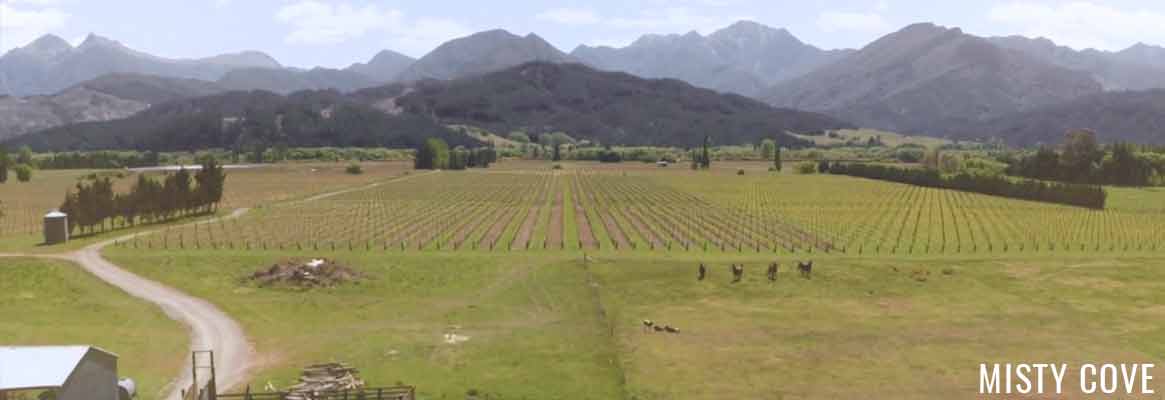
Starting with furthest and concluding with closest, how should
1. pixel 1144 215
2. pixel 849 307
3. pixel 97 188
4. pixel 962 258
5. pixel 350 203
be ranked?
pixel 350 203 → pixel 1144 215 → pixel 97 188 → pixel 962 258 → pixel 849 307

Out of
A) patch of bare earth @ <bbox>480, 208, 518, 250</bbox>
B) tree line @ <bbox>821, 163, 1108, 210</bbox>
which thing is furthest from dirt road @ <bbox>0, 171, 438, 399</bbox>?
tree line @ <bbox>821, 163, 1108, 210</bbox>

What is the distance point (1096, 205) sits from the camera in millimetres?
130500

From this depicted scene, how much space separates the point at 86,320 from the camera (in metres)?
52.3

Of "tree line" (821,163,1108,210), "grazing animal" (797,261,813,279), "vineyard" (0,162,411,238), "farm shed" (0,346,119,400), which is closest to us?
"farm shed" (0,346,119,400)

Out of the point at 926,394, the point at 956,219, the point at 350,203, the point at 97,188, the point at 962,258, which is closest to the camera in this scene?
the point at 926,394

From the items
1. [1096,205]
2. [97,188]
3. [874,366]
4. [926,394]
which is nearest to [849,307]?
[874,366]

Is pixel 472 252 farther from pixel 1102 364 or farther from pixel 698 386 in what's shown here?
pixel 1102 364

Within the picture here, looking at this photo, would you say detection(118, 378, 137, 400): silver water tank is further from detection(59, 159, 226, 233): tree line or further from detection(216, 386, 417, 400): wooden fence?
detection(59, 159, 226, 233): tree line

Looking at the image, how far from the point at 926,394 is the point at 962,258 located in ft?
137

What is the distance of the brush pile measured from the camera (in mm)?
35306

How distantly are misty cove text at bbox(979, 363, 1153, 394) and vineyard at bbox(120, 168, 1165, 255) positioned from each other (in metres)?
35.9

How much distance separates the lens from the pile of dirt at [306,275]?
62.0 m

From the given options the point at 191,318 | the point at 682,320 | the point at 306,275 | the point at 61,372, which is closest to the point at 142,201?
the point at 306,275

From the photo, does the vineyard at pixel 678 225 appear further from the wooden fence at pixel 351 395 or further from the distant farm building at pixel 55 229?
the wooden fence at pixel 351 395
